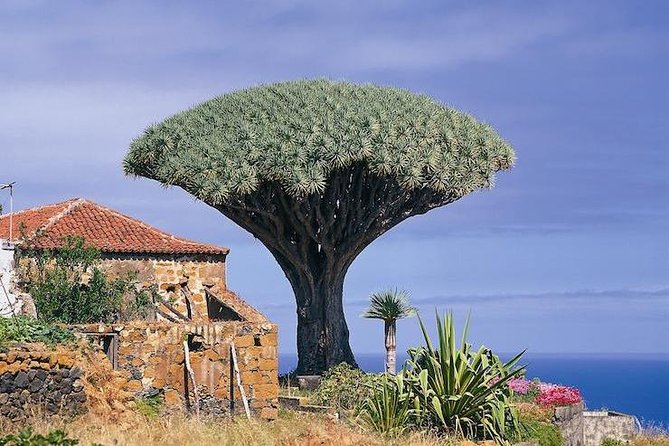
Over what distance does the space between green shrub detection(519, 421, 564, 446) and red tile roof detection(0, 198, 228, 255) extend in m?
11.6

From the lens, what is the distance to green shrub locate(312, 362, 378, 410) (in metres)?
22.9

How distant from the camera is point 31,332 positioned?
19219mm

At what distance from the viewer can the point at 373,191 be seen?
2889 cm

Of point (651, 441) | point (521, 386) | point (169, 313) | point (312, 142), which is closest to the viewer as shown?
point (651, 441)

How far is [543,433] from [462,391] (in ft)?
11.6

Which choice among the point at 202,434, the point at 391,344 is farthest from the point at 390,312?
the point at 202,434

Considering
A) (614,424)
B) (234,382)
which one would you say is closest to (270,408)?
(234,382)

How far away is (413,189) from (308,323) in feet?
16.5

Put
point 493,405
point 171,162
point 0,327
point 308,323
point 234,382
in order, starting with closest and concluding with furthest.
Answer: point 493,405, point 0,327, point 234,382, point 171,162, point 308,323

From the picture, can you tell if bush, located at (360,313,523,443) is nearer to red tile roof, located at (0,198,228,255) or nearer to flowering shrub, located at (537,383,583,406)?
flowering shrub, located at (537,383,583,406)

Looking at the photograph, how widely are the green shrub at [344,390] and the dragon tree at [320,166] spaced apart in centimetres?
380

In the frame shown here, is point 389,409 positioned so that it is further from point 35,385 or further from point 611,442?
point 611,442

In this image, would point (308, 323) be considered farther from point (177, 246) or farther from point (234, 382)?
point (234, 382)

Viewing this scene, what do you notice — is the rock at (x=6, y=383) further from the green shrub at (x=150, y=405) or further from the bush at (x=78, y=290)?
the bush at (x=78, y=290)
